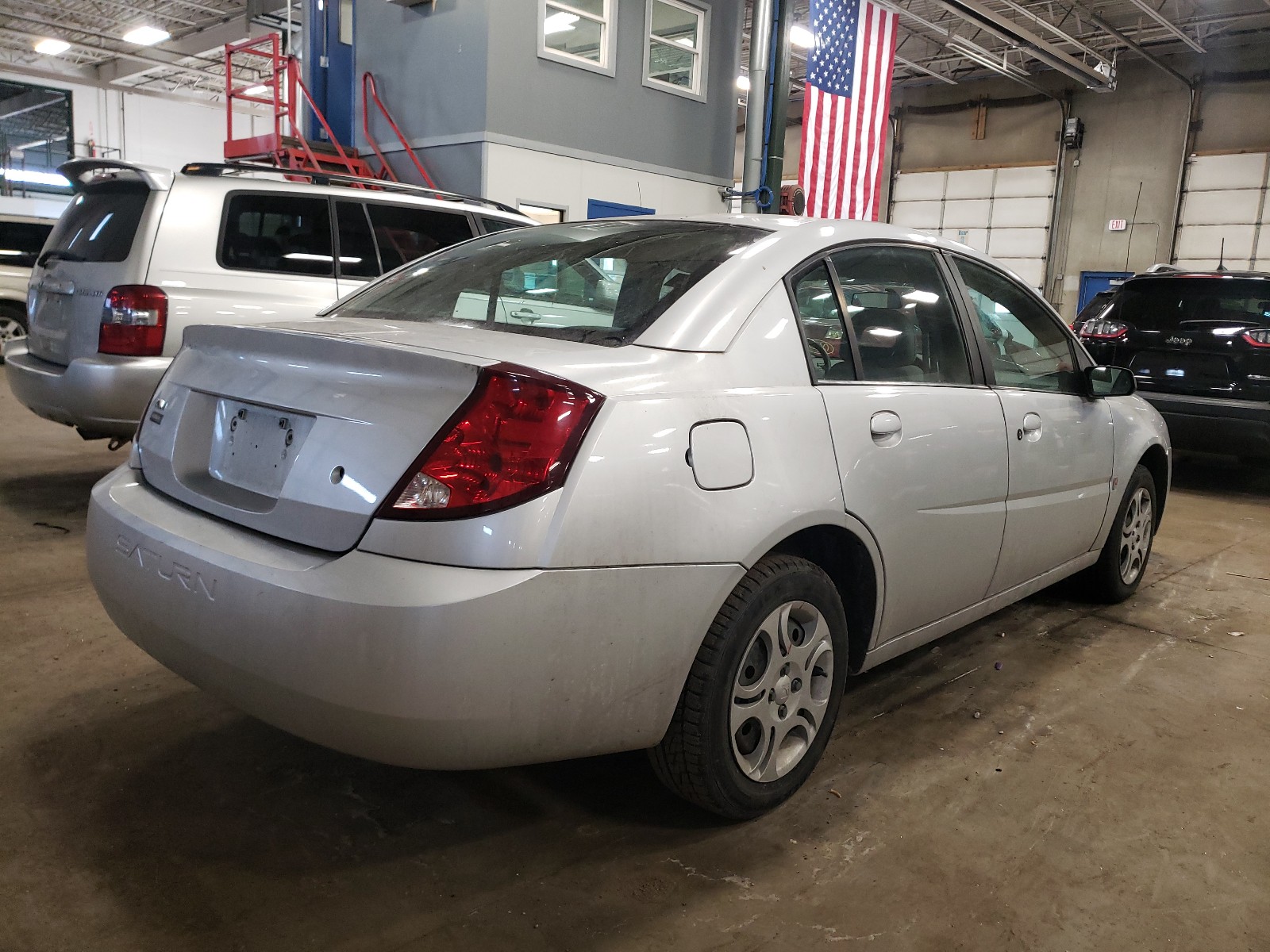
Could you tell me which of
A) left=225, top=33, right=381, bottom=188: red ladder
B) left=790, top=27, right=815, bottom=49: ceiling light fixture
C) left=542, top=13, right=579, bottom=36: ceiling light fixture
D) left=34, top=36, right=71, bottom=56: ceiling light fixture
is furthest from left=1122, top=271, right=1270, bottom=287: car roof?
left=34, top=36, right=71, bottom=56: ceiling light fixture

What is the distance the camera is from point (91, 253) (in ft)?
15.1

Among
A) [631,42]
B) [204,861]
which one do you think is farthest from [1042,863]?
[631,42]

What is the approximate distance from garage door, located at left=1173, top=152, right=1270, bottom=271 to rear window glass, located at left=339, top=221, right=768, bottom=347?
18676 millimetres

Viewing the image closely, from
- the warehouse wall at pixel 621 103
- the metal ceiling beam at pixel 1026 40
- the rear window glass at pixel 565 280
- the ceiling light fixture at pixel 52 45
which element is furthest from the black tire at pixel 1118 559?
the ceiling light fixture at pixel 52 45

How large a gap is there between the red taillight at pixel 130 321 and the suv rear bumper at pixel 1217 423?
19.9ft

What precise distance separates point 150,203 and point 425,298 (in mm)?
2683

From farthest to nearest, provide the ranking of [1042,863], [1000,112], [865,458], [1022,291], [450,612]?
[1000,112], [1022,291], [865,458], [1042,863], [450,612]

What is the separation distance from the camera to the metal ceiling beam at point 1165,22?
1559 centimetres

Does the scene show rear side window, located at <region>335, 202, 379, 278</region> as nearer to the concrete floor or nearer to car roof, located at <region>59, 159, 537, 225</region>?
car roof, located at <region>59, 159, 537, 225</region>

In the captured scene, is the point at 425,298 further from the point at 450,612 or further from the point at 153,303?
the point at 153,303

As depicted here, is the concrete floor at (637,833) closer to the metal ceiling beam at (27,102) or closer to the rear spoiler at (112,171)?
the rear spoiler at (112,171)

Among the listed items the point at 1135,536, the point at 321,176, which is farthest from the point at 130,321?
the point at 1135,536

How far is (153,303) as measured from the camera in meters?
4.41

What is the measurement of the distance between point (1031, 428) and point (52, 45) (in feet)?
91.1
